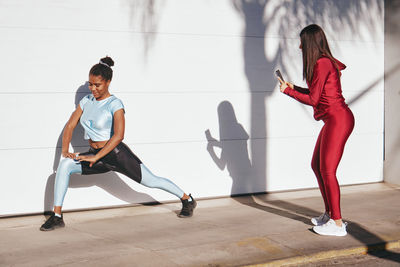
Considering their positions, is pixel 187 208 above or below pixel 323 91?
below

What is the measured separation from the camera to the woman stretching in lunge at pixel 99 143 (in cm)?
638

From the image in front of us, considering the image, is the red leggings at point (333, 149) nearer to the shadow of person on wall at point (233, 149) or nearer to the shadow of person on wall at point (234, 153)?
the shadow of person on wall at point (234, 153)

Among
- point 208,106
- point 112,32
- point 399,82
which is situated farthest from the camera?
point 399,82

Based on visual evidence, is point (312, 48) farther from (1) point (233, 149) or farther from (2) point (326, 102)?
(1) point (233, 149)

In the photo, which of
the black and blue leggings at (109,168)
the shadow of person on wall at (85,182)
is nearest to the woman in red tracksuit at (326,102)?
the black and blue leggings at (109,168)

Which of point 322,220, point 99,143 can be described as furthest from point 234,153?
point 99,143

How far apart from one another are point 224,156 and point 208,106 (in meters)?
0.69

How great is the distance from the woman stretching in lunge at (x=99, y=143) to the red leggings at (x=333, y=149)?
5.80ft

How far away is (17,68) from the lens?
23.0 feet

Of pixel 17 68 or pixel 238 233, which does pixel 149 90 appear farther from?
pixel 238 233

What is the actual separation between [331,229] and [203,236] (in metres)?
1.21

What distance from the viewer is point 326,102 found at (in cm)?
609

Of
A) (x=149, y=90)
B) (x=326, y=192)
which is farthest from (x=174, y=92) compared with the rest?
(x=326, y=192)

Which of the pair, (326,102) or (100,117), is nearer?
(326,102)
